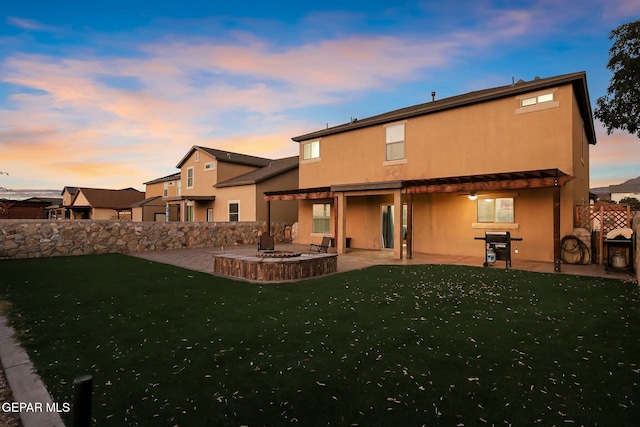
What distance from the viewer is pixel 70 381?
3326 mm

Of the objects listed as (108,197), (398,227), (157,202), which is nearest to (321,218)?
(398,227)

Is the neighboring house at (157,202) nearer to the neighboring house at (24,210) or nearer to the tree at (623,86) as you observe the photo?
the neighboring house at (24,210)

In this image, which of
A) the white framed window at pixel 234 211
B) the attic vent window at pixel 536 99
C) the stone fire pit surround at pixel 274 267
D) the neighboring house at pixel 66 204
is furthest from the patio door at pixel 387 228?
the neighboring house at pixel 66 204

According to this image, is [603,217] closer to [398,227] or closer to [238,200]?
[398,227]

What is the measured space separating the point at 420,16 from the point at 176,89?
12143 mm

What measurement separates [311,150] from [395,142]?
5.53m

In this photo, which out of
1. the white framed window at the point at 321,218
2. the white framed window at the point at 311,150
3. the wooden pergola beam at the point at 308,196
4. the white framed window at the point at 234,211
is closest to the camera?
the wooden pergola beam at the point at 308,196

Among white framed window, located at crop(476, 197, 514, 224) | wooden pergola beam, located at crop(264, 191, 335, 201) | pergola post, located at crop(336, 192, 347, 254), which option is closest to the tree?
white framed window, located at crop(476, 197, 514, 224)

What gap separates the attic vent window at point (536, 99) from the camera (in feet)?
38.3

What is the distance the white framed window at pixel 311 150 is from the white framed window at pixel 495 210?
9.24m

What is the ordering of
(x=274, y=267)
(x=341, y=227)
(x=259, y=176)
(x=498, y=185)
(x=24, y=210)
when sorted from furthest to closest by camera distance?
(x=24, y=210) < (x=259, y=176) < (x=341, y=227) < (x=498, y=185) < (x=274, y=267)

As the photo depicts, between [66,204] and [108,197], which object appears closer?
[108,197]

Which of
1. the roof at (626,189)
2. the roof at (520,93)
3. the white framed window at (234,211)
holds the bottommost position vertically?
the white framed window at (234,211)

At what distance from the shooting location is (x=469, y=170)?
13.4 meters
